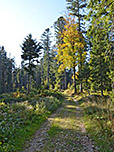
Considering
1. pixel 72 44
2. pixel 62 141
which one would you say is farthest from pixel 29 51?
pixel 62 141

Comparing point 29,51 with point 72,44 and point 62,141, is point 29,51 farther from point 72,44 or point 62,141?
point 62,141

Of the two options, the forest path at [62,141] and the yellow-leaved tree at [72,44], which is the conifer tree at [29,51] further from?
the forest path at [62,141]

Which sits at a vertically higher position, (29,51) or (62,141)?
(29,51)

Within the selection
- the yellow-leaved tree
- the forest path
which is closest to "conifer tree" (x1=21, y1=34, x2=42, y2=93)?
the yellow-leaved tree

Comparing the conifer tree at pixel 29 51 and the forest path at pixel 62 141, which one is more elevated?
the conifer tree at pixel 29 51

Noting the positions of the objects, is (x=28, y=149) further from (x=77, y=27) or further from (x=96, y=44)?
(x=77, y=27)

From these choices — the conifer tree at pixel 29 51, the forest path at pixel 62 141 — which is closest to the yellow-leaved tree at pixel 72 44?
the conifer tree at pixel 29 51

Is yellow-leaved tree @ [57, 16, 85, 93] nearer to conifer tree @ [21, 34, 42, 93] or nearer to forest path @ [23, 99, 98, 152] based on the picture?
conifer tree @ [21, 34, 42, 93]

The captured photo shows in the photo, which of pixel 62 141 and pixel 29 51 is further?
pixel 29 51

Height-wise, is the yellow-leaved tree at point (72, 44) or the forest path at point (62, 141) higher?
the yellow-leaved tree at point (72, 44)

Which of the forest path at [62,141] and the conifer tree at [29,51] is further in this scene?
the conifer tree at [29,51]

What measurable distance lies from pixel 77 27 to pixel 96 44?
194 inches

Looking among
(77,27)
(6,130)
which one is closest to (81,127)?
(6,130)

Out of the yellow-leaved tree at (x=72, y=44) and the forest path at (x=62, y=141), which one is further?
the yellow-leaved tree at (x=72, y=44)
